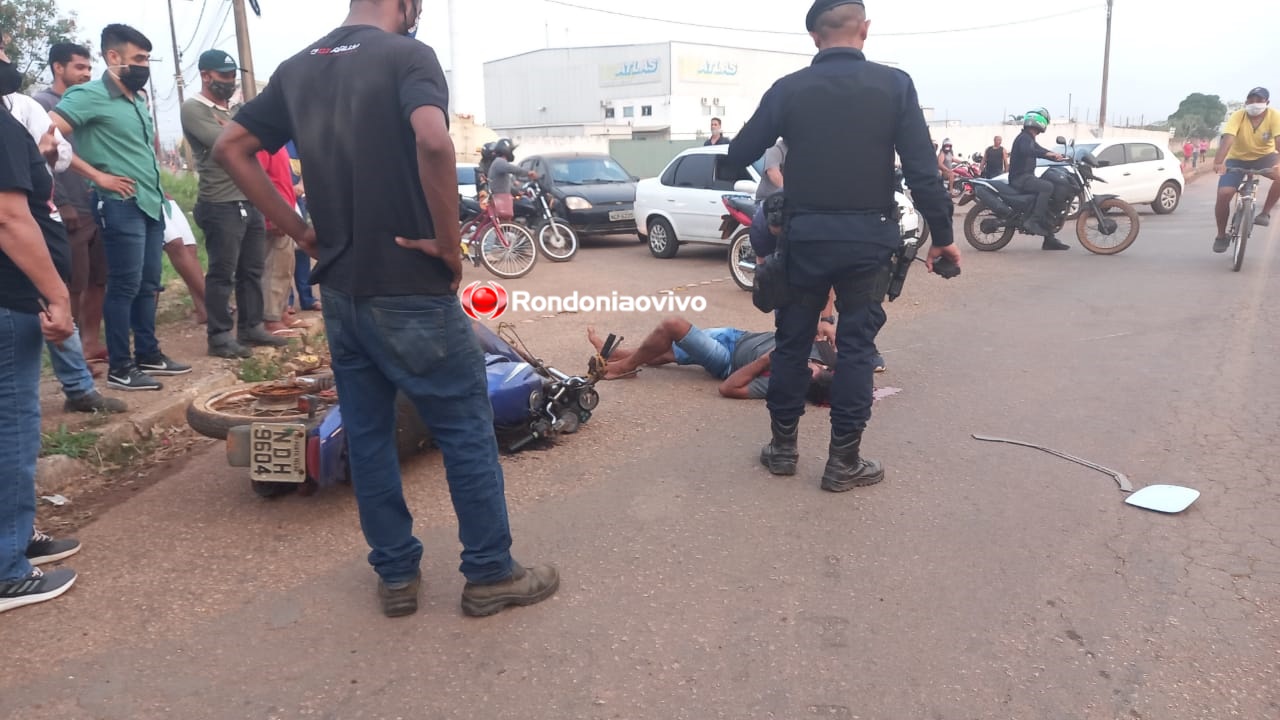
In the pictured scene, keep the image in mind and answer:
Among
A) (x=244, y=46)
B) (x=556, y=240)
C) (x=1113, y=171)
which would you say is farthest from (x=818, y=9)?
(x=244, y=46)

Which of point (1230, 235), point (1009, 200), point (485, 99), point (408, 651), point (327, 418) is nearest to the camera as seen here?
point (408, 651)

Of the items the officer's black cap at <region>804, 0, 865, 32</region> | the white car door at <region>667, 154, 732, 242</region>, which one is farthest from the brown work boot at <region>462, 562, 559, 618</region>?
the white car door at <region>667, 154, 732, 242</region>

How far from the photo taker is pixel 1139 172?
57.8 feet

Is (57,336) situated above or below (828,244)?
below

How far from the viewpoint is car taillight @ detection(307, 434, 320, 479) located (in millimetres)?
3699

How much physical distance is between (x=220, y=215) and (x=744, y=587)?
15.1 feet

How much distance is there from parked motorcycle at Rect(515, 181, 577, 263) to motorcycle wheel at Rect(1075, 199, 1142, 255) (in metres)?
6.86

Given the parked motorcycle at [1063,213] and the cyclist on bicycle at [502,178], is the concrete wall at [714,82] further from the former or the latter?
the parked motorcycle at [1063,213]

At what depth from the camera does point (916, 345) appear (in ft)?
23.0

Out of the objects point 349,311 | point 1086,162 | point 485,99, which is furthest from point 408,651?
point 485,99

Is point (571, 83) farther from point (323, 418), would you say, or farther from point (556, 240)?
point (323, 418)

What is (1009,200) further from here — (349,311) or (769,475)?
(349,311)

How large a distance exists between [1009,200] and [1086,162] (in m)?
1.25

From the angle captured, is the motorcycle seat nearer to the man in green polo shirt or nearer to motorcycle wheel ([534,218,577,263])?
motorcycle wheel ([534,218,577,263])
